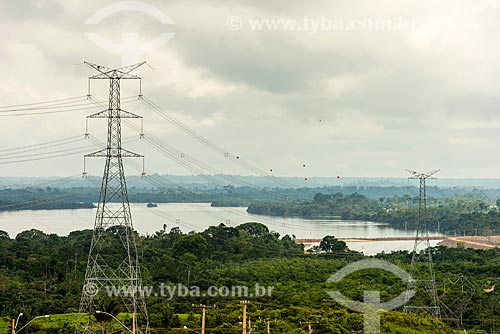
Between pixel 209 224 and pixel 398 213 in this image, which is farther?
pixel 398 213

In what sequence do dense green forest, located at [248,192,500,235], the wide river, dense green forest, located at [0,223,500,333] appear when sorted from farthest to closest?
1. dense green forest, located at [248,192,500,235]
2. the wide river
3. dense green forest, located at [0,223,500,333]

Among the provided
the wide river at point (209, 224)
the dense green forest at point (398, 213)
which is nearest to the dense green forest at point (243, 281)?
the wide river at point (209, 224)

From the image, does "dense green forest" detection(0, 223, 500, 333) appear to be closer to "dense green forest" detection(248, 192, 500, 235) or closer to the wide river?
the wide river

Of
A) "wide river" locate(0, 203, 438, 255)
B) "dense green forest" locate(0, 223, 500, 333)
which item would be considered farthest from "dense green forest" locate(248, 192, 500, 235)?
"dense green forest" locate(0, 223, 500, 333)

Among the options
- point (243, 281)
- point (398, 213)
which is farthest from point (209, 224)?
point (243, 281)

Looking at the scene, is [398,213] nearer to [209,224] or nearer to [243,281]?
[209,224]

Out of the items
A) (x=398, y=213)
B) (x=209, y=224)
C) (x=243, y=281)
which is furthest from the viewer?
(x=398, y=213)
